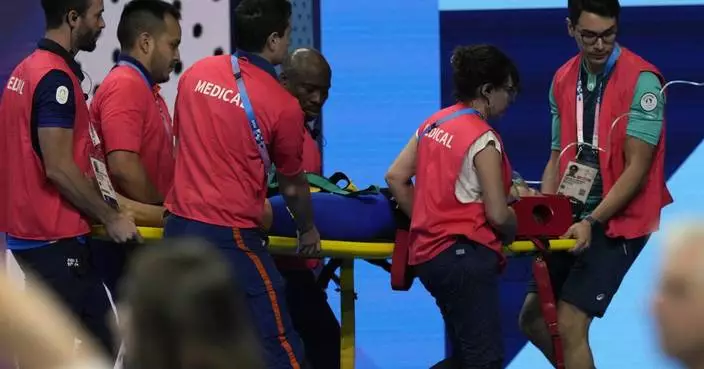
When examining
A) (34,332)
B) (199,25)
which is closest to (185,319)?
(34,332)

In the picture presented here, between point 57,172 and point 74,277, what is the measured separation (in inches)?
13.4

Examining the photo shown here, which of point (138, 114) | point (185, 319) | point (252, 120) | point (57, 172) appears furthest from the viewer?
point (138, 114)

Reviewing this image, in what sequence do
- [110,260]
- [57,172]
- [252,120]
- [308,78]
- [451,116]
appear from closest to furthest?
[252,120], [57,172], [451,116], [110,260], [308,78]

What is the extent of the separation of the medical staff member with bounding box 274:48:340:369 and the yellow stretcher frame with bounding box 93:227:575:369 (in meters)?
0.24

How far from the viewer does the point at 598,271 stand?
4777mm

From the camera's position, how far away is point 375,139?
19.7ft

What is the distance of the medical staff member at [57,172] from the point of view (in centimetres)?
423

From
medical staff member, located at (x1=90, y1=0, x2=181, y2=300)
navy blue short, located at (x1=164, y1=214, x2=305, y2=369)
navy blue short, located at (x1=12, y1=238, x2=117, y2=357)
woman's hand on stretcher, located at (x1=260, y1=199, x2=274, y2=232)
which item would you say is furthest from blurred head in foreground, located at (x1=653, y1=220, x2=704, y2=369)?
medical staff member, located at (x1=90, y1=0, x2=181, y2=300)

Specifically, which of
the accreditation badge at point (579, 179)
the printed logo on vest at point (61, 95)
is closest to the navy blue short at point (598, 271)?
the accreditation badge at point (579, 179)

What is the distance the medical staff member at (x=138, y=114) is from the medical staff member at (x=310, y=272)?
1.53 ft

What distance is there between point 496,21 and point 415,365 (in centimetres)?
153

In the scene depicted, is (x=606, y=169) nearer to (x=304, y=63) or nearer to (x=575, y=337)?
(x=575, y=337)

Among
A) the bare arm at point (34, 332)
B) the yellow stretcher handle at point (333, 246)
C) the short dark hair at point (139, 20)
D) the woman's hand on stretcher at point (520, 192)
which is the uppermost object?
the short dark hair at point (139, 20)

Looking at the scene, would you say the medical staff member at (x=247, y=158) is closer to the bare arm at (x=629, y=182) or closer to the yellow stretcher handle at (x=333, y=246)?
the yellow stretcher handle at (x=333, y=246)
